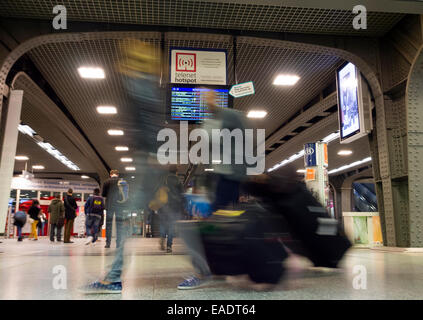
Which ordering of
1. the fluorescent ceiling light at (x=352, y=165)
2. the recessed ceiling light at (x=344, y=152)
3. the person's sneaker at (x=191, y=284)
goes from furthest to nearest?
the fluorescent ceiling light at (x=352, y=165)
the recessed ceiling light at (x=344, y=152)
the person's sneaker at (x=191, y=284)

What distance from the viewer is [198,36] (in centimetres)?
638

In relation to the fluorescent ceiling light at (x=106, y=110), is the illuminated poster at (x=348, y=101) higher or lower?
lower

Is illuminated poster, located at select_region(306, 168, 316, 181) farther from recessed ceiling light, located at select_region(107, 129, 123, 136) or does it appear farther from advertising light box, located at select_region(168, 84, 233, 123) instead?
recessed ceiling light, located at select_region(107, 129, 123, 136)

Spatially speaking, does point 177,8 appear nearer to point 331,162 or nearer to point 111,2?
point 111,2

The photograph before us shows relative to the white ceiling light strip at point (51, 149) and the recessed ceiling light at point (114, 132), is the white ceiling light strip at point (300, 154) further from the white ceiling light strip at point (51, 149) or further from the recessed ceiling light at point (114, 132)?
the white ceiling light strip at point (51, 149)

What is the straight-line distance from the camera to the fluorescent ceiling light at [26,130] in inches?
476

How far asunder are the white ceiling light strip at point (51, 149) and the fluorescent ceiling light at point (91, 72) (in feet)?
17.6

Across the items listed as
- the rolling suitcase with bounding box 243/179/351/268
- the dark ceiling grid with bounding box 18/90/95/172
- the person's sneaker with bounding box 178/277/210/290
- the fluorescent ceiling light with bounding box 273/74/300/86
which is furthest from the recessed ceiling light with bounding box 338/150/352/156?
the person's sneaker with bounding box 178/277/210/290

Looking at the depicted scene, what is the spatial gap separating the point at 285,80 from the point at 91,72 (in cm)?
461

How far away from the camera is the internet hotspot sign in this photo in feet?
20.0

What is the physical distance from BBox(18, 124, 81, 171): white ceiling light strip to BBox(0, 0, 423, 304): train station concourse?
19cm

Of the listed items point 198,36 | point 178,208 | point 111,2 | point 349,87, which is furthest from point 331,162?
point 178,208

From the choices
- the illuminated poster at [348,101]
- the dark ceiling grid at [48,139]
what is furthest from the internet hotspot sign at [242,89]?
the dark ceiling grid at [48,139]

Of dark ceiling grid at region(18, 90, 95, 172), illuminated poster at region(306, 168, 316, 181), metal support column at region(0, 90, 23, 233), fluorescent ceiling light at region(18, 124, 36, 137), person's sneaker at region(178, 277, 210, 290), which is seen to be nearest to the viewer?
person's sneaker at region(178, 277, 210, 290)
